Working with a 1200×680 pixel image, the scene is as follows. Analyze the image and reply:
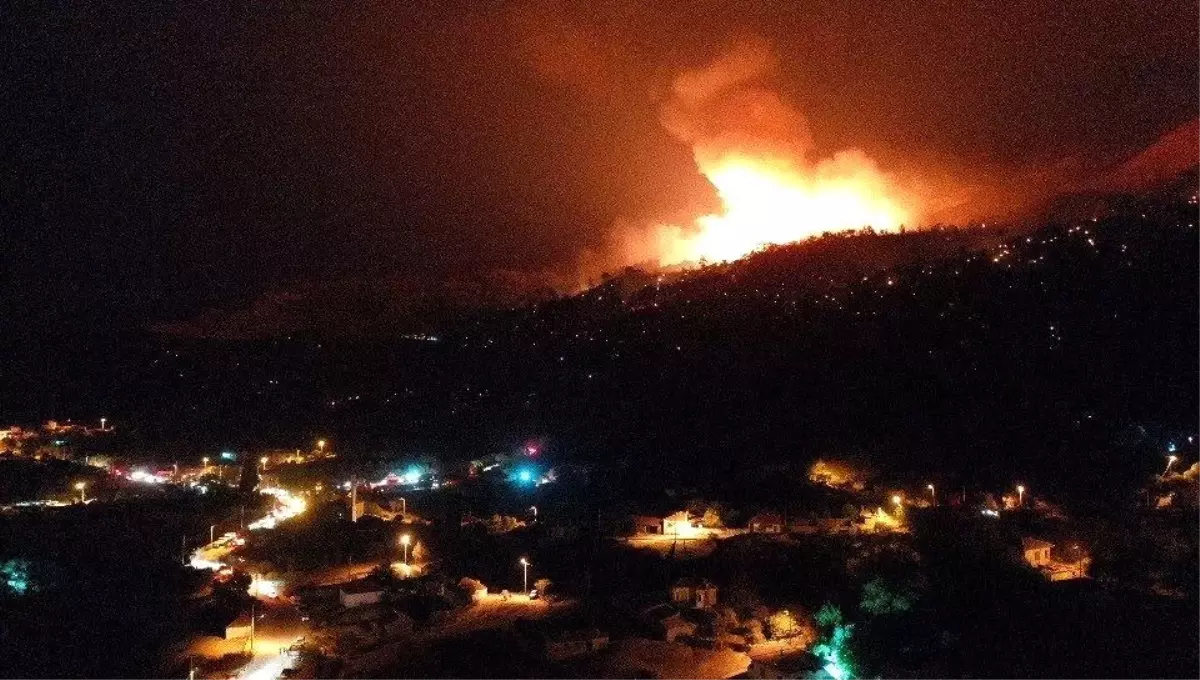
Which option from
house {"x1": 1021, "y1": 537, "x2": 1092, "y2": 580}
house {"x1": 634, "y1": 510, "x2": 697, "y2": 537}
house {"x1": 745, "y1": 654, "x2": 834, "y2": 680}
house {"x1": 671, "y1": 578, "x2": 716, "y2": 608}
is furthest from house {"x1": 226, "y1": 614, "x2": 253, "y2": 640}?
house {"x1": 1021, "y1": 537, "x2": 1092, "y2": 580}

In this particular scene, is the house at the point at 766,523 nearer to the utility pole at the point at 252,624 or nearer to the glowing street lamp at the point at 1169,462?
the glowing street lamp at the point at 1169,462

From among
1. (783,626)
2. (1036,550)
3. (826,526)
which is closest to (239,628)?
(783,626)

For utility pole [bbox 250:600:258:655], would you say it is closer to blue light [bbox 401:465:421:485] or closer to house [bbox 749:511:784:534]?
house [bbox 749:511:784:534]

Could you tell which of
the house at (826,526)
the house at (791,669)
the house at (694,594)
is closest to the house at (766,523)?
the house at (826,526)

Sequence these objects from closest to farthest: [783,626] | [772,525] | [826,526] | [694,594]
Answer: [783,626], [694,594], [826,526], [772,525]

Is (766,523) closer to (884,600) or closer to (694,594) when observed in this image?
(694,594)

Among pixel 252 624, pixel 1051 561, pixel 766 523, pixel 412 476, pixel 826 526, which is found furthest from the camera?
pixel 412 476

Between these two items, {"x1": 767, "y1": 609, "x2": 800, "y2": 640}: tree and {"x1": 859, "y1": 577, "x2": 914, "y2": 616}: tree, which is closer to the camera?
{"x1": 859, "y1": 577, "x2": 914, "y2": 616}: tree
